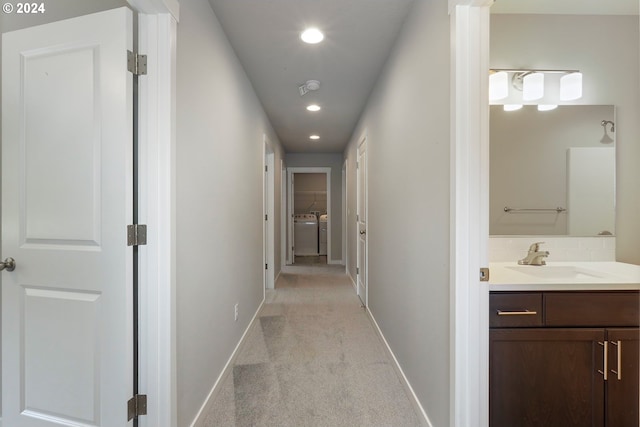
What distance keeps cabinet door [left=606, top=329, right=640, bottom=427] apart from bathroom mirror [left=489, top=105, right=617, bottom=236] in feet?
2.24

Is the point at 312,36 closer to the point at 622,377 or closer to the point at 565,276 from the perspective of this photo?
the point at 565,276

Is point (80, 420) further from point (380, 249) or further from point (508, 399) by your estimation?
point (380, 249)

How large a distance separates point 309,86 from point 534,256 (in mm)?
2278

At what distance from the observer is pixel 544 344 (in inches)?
48.5

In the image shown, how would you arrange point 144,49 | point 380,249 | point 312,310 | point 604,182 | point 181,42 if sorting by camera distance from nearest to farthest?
1. point 144,49
2. point 181,42
3. point 604,182
4. point 380,249
5. point 312,310

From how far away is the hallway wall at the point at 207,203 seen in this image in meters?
1.39

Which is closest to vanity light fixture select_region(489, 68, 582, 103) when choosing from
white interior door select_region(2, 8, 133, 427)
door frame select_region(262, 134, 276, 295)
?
white interior door select_region(2, 8, 133, 427)

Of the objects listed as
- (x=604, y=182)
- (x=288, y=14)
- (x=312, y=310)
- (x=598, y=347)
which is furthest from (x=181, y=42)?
(x=312, y=310)

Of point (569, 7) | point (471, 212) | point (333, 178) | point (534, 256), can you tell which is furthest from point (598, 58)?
point (333, 178)

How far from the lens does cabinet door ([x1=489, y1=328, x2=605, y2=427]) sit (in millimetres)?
1223

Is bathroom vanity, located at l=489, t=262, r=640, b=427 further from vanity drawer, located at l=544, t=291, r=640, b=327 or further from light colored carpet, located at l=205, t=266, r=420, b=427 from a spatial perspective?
light colored carpet, located at l=205, t=266, r=420, b=427

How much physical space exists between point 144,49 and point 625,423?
8.46 feet

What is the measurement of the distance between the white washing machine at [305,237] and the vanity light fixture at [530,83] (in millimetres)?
6162

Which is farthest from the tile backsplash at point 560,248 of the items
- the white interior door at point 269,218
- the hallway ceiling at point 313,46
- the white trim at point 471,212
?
the white interior door at point 269,218
